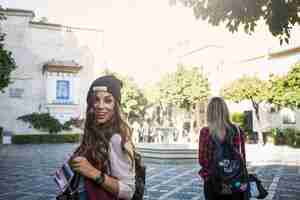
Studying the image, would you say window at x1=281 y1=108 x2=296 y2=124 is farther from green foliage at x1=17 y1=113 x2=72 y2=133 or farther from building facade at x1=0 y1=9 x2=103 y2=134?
green foliage at x1=17 y1=113 x2=72 y2=133

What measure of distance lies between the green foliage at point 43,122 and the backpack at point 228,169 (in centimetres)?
2382

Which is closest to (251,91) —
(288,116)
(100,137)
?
(288,116)

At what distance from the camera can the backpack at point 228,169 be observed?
3248 millimetres

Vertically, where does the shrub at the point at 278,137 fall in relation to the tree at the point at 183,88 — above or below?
below

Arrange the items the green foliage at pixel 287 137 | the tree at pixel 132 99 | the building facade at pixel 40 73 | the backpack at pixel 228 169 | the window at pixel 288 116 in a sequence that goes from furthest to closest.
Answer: the building facade at pixel 40 73, the tree at pixel 132 99, the window at pixel 288 116, the green foliage at pixel 287 137, the backpack at pixel 228 169

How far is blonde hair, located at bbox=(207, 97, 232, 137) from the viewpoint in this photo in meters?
3.34

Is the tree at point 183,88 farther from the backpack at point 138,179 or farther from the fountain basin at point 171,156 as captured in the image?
the backpack at point 138,179

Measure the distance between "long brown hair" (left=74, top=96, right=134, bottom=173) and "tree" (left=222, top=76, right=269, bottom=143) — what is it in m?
18.6

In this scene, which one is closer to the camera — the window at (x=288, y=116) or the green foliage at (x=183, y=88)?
the window at (x=288, y=116)

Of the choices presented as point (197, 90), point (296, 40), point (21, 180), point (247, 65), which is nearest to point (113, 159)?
point (21, 180)

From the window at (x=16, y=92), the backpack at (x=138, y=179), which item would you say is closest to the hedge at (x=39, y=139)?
the window at (x=16, y=92)

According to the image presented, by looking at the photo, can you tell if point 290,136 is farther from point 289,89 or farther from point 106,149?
point 106,149

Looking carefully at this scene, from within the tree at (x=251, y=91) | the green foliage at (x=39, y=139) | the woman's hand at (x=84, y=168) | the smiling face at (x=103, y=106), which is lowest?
the green foliage at (x=39, y=139)

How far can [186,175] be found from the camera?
9.17 m
